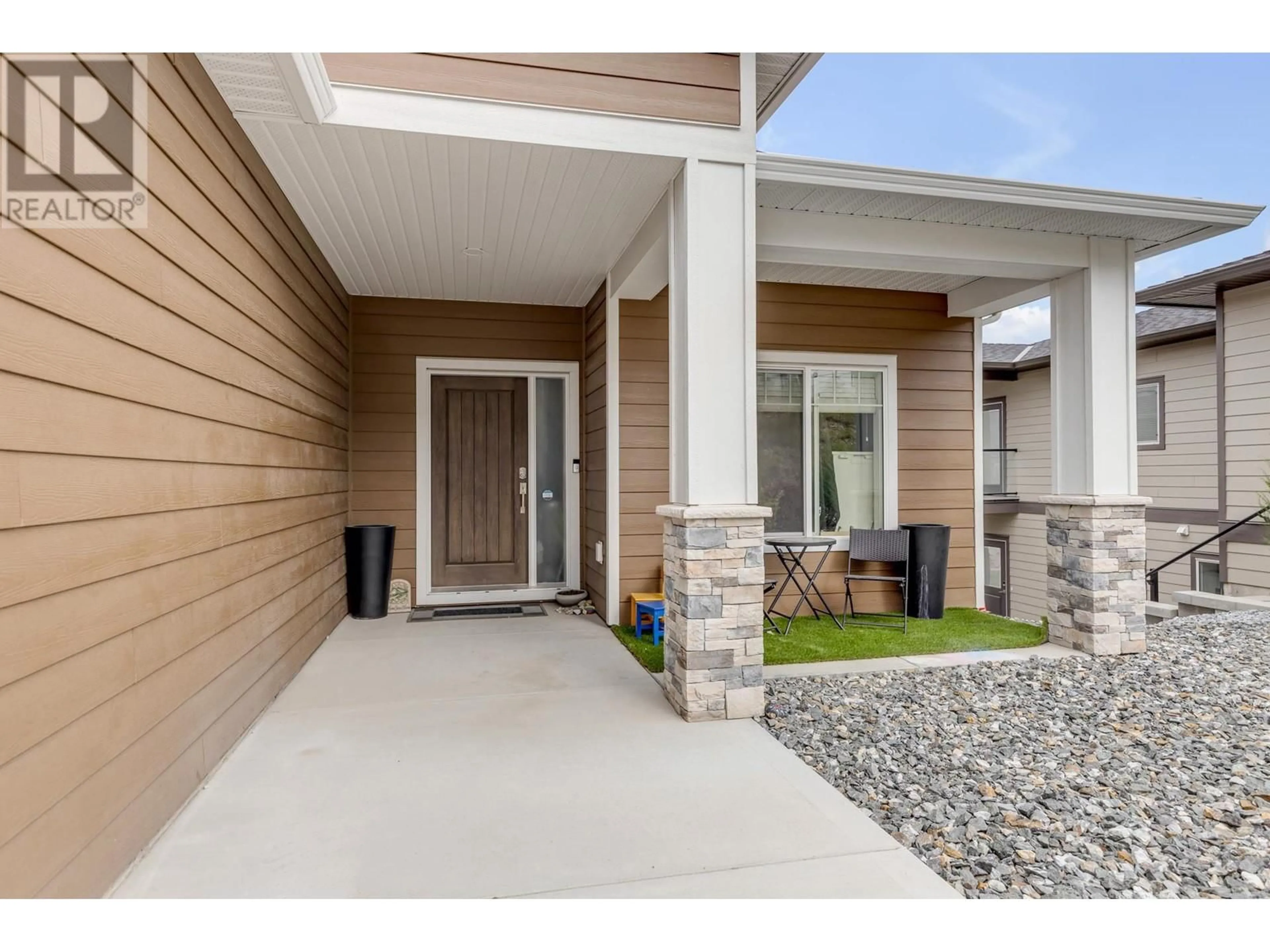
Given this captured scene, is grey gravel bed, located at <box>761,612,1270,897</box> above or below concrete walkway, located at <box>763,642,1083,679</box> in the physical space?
below

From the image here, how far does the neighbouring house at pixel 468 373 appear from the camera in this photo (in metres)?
1.63

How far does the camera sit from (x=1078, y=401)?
4.22 metres

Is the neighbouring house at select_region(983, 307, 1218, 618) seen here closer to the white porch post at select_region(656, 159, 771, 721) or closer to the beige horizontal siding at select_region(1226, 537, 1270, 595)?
the beige horizontal siding at select_region(1226, 537, 1270, 595)

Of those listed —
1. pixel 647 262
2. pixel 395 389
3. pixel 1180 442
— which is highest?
pixel 647 262

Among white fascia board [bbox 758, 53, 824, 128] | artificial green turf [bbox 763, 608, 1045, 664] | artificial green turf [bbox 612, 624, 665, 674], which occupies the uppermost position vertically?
white fascia board [bbox 758, 53, 824, 128]

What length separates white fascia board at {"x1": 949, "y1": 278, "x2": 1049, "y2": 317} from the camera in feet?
15.5

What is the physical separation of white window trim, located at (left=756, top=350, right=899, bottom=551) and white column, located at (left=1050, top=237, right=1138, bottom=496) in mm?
1402

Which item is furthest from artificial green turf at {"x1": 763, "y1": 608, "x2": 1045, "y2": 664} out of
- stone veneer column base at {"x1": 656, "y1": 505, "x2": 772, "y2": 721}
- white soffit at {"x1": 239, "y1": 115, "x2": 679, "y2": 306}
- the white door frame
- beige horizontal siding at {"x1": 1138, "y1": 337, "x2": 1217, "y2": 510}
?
beige horizontal siding at {"x1": 1138, "y1": 337, "x2": 1217, "y2": 510}

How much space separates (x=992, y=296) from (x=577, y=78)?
368cm

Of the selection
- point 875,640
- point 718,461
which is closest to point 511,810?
point 718,461

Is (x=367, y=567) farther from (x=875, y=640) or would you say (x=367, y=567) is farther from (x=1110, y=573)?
(x=1110, y=573)

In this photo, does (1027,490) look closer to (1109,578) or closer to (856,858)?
(1109,578)

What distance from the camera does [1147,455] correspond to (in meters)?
8.49
